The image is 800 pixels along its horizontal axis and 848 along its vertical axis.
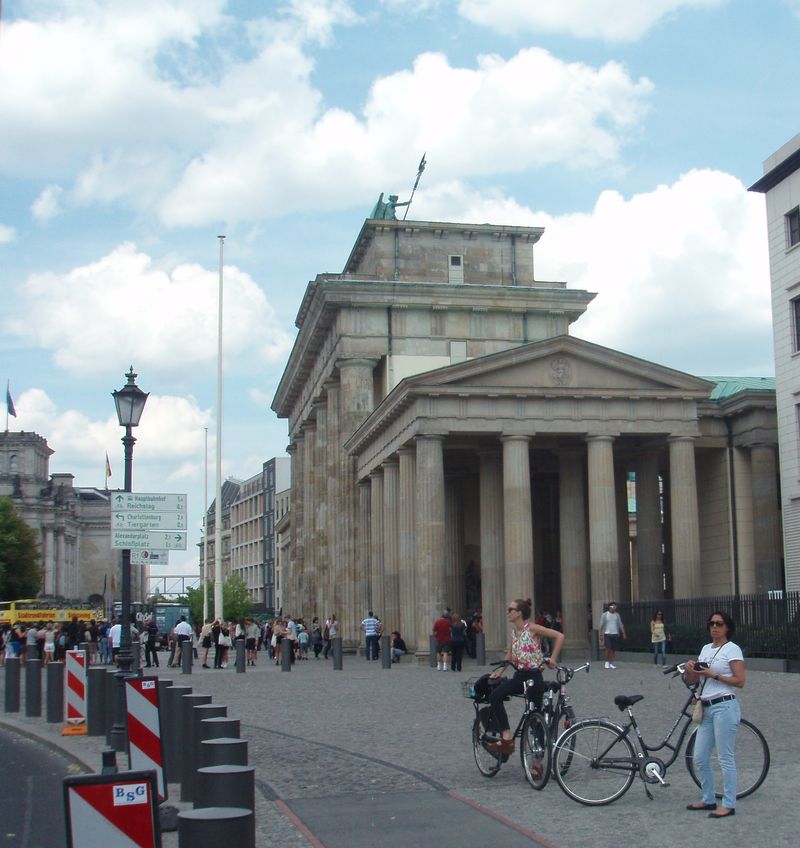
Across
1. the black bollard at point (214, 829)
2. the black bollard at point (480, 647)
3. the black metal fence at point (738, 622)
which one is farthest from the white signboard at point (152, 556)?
the black bollard at point (480, 647)

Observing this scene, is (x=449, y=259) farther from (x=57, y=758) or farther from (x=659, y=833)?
(x=659, y=833)

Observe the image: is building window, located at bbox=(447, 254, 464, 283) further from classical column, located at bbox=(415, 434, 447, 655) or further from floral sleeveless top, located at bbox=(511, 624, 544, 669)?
floral sleeveless top, located at bbox=(511, 624, 544, 669)

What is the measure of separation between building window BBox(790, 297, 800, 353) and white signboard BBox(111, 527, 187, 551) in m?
28.6

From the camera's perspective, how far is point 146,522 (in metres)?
17.4

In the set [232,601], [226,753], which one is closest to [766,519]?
[226,753]

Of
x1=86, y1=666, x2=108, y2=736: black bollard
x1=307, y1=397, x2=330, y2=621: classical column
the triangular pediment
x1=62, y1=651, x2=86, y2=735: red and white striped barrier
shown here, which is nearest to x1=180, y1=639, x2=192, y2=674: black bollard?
the triangular pediment

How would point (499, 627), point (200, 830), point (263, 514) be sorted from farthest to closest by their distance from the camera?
1. point (263, 514)
2. point (499, 627)
3. point (200, 830)

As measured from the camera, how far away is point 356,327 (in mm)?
56250

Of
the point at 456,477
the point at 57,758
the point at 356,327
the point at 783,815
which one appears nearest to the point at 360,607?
the point at 456,477

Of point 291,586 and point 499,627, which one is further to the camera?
point 291,586

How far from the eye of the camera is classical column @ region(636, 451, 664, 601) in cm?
4531

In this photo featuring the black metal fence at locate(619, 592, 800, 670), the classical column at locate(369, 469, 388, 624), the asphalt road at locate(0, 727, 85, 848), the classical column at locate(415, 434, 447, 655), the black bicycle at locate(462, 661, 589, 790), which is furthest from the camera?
the classical column at locate(369, 469, 388, 624)

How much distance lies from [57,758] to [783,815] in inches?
417

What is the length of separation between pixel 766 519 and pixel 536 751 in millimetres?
35026
